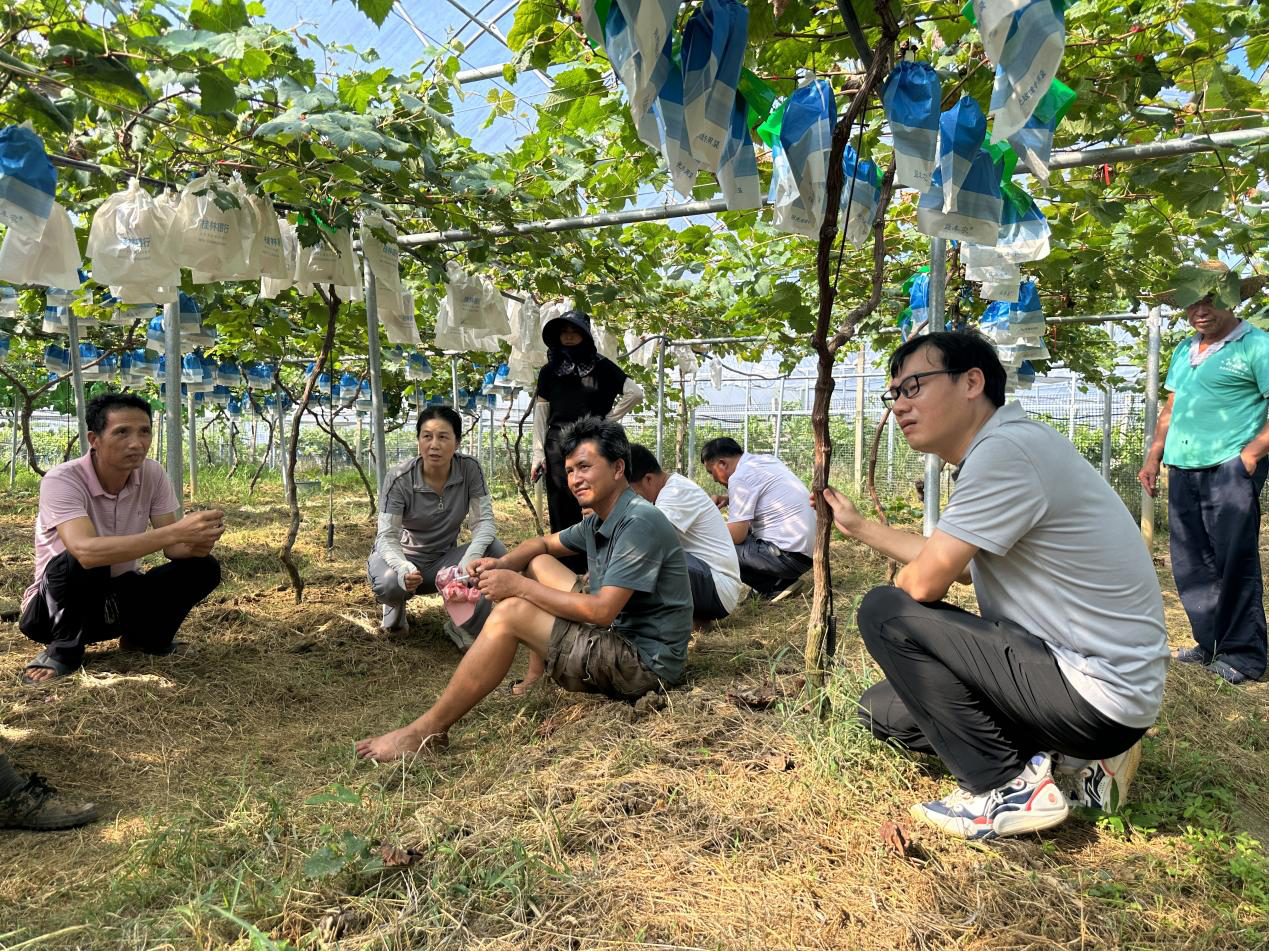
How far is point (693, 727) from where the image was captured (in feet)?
8.16

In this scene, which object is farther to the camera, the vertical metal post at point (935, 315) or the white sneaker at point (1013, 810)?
the vertical metal post at point (935, 315)

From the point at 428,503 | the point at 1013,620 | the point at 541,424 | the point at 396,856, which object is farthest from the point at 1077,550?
the point at 541,424

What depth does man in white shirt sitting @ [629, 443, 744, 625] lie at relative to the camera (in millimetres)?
3834

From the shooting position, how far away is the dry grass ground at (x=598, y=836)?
63.5 inches

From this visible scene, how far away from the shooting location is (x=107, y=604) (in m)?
3.38

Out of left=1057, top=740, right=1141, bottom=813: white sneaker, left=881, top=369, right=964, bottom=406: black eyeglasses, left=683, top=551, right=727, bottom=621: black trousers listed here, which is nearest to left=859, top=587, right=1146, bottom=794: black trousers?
left=1057, top=740, right=1141, bottom=813: white sneaker

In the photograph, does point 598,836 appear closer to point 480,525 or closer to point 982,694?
point 982,694

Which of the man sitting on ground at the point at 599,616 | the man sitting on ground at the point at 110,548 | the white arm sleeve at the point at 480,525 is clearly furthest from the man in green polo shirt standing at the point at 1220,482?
the man sitting on ground at the point at 110,548

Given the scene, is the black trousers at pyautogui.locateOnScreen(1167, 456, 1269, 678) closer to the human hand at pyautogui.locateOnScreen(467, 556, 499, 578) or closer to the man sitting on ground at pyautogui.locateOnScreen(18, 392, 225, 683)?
the human hand at pyautogui.locateOnScreen(467, 556, 499, 578)

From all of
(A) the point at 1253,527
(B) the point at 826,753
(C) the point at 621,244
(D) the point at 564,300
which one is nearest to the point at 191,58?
(B) the point at 826,753

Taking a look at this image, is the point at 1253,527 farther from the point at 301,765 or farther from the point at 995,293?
the point at 301,765

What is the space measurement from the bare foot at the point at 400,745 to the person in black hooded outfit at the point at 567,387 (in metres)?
2.11

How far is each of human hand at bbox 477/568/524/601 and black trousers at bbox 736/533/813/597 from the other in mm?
2427

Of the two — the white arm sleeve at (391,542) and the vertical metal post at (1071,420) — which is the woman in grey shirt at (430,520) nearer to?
the white arm sleeve at (391,542)
